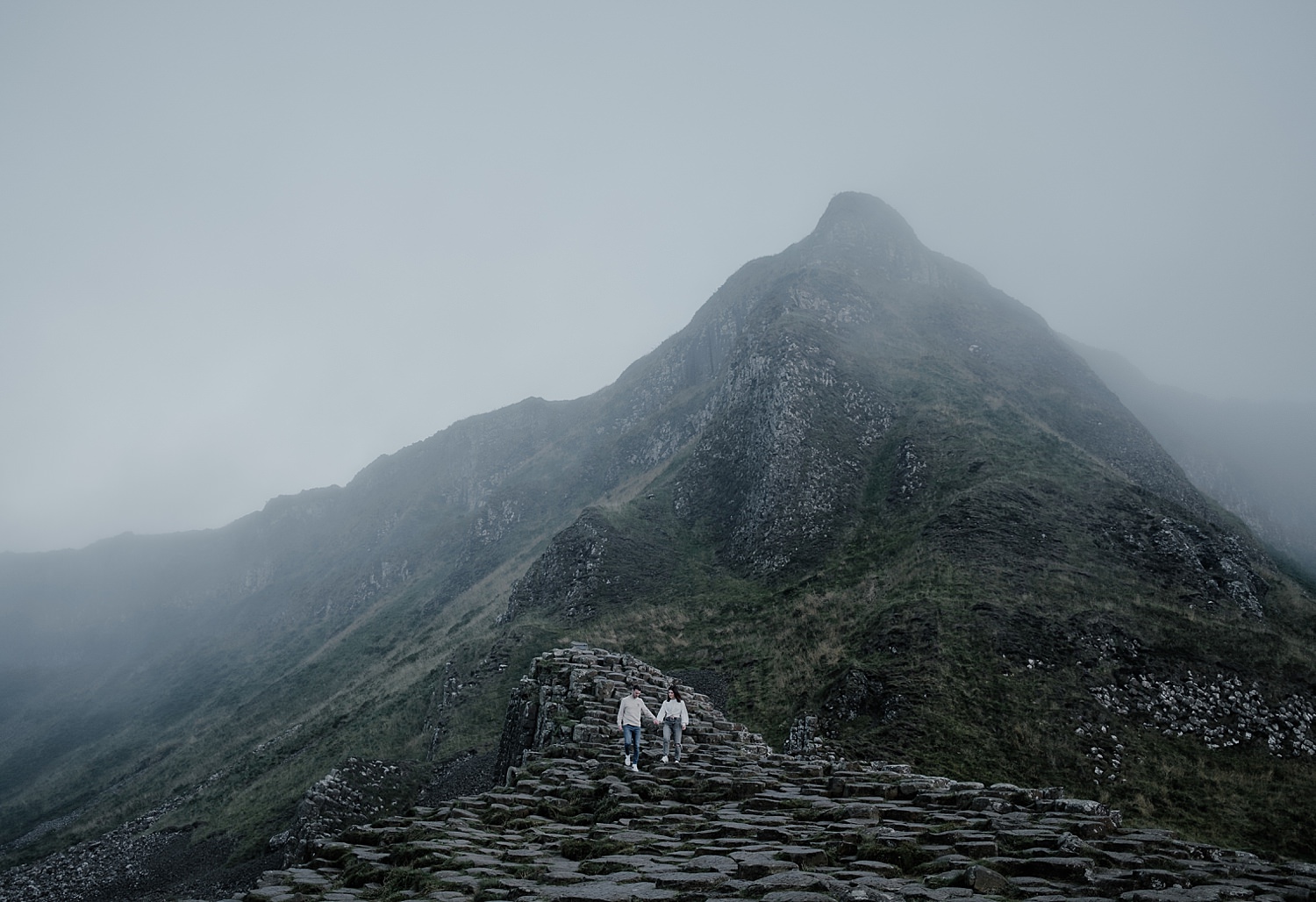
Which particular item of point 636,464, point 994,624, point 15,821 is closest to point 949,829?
point 994,624

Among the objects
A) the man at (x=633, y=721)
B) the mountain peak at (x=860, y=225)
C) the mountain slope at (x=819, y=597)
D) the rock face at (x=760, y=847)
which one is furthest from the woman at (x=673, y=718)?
the mountain peak at (x=860, y=225)

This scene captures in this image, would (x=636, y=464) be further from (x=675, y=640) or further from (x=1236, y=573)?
(x=1236, y=573)

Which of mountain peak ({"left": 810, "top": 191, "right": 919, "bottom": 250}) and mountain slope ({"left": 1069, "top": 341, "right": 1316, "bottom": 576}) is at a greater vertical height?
mountain peak ({"left": 810, "top": 191, "right": 919, "bottom": 250})

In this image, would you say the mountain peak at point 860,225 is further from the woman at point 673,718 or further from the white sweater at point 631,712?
the white sweater at point 631,712

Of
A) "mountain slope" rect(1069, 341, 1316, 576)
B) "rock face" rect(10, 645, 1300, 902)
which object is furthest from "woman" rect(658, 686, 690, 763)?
"mountain slope" rect(1069, 341, 1316, 576)

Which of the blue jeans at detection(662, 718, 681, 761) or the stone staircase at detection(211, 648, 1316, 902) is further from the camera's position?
the blue jeans at detection(662, 718, 681, 761)

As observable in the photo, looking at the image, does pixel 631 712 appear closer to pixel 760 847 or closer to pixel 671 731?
pixel 671 731

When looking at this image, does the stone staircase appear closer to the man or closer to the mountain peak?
the man

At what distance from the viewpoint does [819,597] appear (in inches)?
1539

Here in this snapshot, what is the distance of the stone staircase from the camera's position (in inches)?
287

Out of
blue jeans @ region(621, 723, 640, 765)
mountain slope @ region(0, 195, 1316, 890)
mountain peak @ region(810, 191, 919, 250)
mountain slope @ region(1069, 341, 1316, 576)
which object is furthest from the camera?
mountain peak @ region(810, 191, 919, 250)

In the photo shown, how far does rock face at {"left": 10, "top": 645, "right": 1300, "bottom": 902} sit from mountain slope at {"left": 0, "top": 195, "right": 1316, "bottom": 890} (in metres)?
11.2

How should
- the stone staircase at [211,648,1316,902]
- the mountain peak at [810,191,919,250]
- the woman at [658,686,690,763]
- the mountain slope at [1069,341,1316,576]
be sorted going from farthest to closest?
the mountain peak at [810,191,919,250], the mountain slope at [1069,341,1316,576], the woman at [658,686,690,763], the stone staircase at [211,648,1316,902]

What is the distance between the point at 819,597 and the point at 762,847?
31.0m
